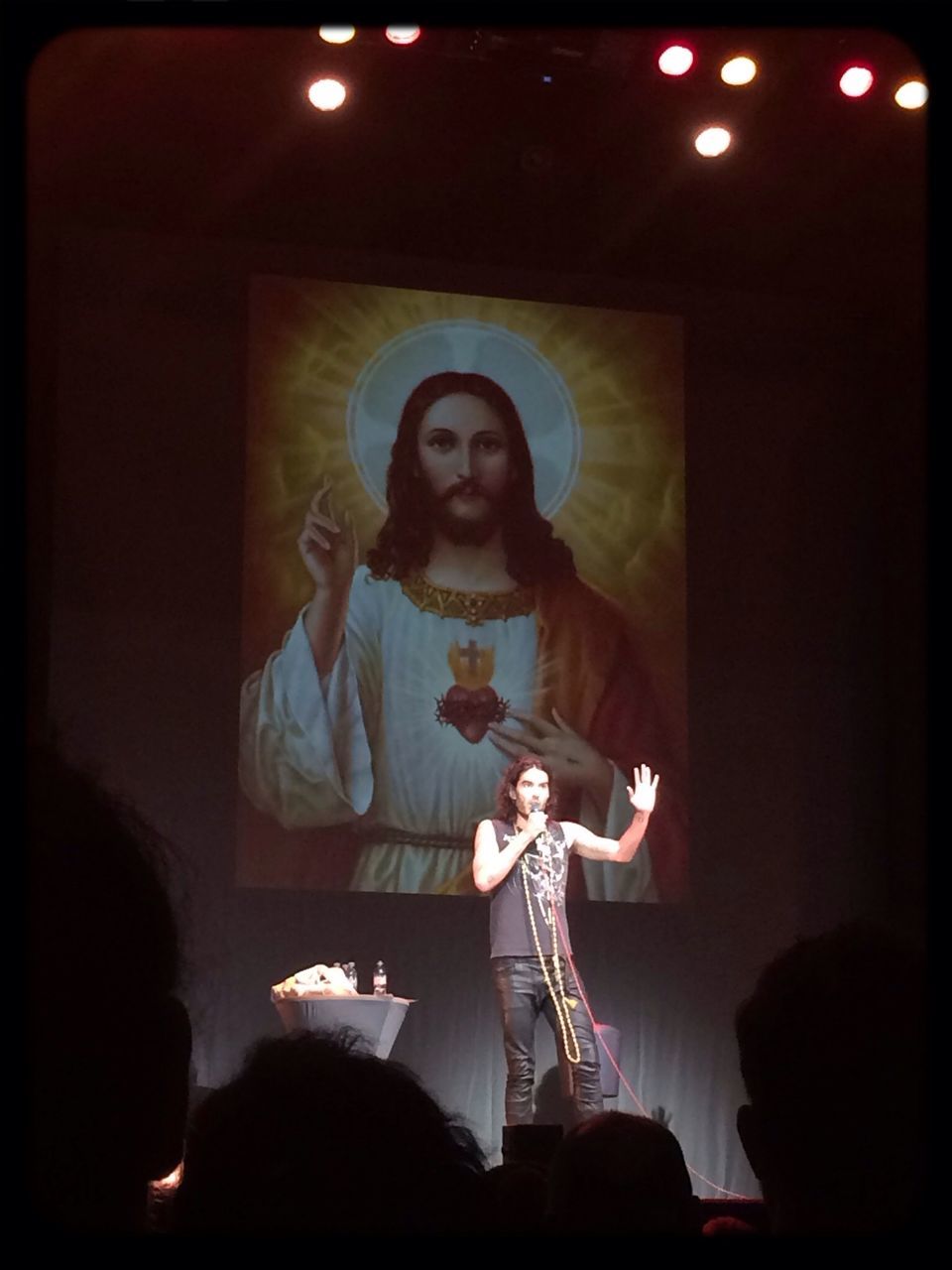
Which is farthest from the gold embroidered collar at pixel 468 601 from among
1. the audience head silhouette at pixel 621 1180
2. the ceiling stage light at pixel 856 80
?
the audience head silhouette at pixel 621 1180

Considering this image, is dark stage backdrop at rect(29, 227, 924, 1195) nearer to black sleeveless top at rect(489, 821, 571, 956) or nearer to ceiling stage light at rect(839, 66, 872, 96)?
black sleeveless top at rect(489, 821, 571, 956)

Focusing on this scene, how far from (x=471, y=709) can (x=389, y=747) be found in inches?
10.5

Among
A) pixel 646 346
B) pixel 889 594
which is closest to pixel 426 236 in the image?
pixel 646 346

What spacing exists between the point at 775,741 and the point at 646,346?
128 cm

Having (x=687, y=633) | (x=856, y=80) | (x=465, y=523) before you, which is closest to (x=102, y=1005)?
Result: (x=856, y=80)

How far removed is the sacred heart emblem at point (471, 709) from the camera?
14.4 feet

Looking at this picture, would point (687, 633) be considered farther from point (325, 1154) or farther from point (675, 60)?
point (325, 1154)

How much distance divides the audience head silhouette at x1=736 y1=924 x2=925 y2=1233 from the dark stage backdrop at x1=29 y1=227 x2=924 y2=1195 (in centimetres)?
340

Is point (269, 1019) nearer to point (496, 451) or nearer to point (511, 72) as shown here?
point (496, 451)

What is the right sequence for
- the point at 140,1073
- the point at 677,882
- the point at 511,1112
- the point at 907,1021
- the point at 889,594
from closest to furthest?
the point at 140,1073 < the point at 907,1021 < the point at 511,1112 < the point at 677,882 < the point at 889,594

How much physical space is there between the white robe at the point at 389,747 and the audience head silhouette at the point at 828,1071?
11.6ft

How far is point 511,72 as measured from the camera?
4.07 meters

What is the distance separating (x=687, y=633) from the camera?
466 centimetres

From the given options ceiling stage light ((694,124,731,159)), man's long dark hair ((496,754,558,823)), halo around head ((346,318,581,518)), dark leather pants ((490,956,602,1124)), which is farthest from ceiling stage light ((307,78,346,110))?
dark leather pants ((490,956,602,1124))
